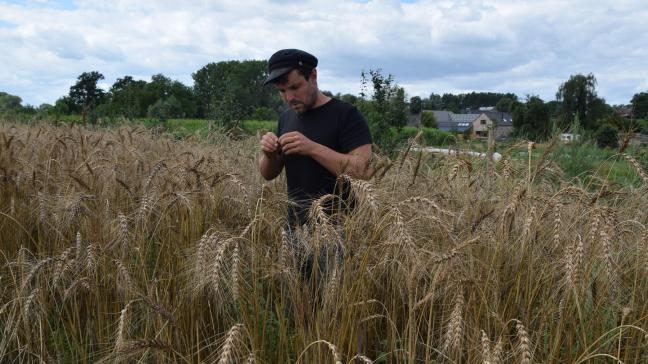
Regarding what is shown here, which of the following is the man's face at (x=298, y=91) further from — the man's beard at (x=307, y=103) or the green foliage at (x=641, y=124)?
the green foliage at (x=641, y=124)

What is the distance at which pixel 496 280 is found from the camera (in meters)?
2.11

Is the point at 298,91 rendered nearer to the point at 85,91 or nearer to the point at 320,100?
the point at 320,100

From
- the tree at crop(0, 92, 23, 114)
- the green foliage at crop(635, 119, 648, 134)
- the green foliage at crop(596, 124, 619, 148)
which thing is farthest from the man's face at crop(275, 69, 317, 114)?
the tree at crop(0, 92, 23, 114)

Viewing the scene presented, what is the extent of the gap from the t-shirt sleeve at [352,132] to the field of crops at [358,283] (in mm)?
407

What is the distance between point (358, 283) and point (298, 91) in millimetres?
1366

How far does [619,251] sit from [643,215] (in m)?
0.73

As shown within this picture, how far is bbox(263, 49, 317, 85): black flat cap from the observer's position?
2.94 m

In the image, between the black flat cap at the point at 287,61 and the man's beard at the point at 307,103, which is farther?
the man's beard at the point at 307,103

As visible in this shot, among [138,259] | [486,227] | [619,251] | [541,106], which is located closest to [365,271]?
[486,227]

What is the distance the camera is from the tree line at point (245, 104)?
842 centimetres

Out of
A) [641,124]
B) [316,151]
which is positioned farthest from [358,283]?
[641,124]

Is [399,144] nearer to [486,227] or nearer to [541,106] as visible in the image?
[486,227]

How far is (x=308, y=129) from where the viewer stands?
3121mm

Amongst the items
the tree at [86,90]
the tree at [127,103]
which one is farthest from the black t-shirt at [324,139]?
the tree at [86,90]
